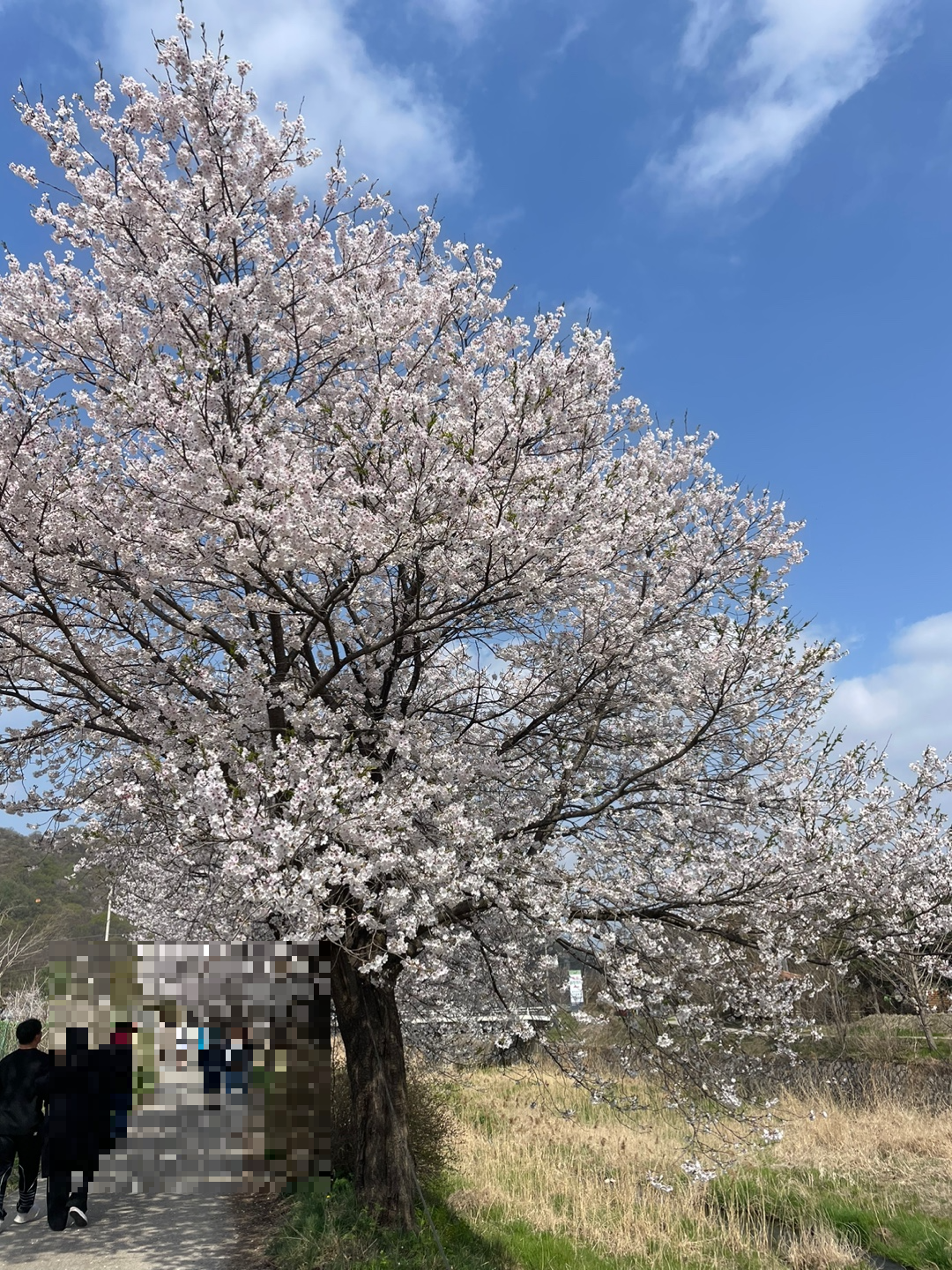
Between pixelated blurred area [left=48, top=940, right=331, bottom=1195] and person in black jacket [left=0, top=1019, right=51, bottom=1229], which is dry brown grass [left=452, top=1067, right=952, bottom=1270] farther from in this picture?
person in black jacket [left=0, top=1019, right=51, bottom=1229]

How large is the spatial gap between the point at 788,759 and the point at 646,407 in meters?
3.28

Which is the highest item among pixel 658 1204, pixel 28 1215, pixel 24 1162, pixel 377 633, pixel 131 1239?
pixel 377 633

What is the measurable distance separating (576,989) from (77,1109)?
3.88 m

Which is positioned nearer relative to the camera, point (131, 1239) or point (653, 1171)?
point (131, 1239)

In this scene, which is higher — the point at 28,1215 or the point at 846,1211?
the point at 28,1215

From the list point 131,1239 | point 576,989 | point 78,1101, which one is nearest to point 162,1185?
point 131,1239

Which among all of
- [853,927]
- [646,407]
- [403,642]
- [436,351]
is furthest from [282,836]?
[646,407]

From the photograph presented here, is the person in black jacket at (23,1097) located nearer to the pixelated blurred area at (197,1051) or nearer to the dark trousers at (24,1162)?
the dark trousers at (24,1162)

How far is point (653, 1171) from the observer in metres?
8.64

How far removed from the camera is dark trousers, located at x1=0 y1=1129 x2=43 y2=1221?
5.45m

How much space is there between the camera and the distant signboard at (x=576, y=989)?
666 cm

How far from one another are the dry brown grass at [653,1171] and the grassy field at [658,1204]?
23mm

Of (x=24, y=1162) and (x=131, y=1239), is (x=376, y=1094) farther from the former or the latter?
(x=24, y=1162)

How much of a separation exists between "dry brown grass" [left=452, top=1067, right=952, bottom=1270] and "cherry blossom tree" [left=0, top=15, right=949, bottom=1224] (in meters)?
1.81
